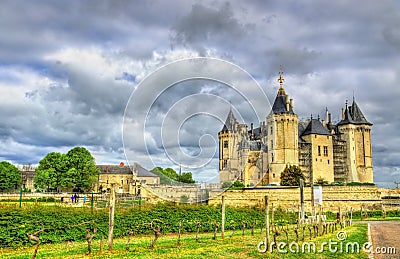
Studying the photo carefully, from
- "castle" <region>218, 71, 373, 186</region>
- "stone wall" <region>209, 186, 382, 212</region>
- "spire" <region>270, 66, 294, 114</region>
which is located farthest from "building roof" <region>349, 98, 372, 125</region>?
"stone wall" <region>209, 186, 382, 212</region>

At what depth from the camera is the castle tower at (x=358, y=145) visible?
84.2 meters

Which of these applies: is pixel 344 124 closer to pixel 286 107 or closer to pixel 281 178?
pixel 286 107

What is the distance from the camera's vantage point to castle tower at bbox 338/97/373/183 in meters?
84.2

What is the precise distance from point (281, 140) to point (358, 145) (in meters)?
19.3

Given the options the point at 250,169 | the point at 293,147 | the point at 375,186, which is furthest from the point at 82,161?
the point at 375,186

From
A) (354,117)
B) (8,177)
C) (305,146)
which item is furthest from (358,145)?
(8,177)

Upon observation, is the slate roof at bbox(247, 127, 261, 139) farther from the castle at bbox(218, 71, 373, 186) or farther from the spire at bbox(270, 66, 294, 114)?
the spire at bbox(270, 66, 294, 114)

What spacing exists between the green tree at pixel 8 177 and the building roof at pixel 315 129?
189 ft

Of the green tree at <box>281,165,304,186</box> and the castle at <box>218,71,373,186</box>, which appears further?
the castle at <box>218,71,373,186</box>

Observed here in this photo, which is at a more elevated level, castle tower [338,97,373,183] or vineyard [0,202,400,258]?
castle tower [338,97,373,183]

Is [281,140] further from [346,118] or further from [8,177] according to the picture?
[8,177]

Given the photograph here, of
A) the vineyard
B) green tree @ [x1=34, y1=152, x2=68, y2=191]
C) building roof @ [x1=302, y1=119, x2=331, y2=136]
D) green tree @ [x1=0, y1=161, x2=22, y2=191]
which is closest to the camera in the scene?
the vineyard

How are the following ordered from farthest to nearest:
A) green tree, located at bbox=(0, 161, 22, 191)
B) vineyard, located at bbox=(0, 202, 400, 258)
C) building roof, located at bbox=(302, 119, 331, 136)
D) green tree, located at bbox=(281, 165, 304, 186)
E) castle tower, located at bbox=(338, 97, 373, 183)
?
1. castle tower, located at bbox=(338, 97, 373, 183)
2. building roof, located at bbox=(302, 119, 331, 136)
3. green tree, located at bbox=(0, 161, 22, 191)
4. green tree, located at bbox=(281, 165, 304, 186)
5. vineyard, located at bbox=(0, 202, 400, 258)

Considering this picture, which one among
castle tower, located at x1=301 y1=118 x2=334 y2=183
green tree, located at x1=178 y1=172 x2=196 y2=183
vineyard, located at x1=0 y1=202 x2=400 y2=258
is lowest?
vineyard, located at x1=0 y1=202 x2=400 y2=258
